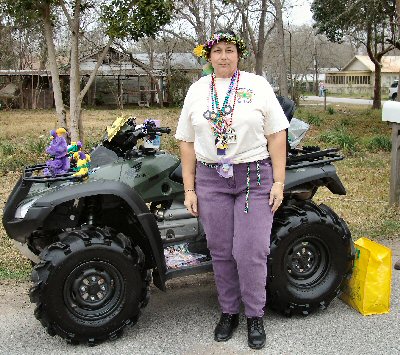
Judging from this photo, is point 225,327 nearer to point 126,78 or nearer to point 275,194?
point 275,194

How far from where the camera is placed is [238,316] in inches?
146

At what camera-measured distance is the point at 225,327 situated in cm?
357

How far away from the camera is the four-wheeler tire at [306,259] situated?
3.77 metres

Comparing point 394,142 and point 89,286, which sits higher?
point 394,142

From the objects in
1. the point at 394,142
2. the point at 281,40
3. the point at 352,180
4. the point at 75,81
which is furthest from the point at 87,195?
the point at 281,40

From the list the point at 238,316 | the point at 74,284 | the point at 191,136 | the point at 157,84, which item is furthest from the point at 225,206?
the point at 157,84

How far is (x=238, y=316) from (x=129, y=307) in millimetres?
743

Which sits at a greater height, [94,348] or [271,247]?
[271,247]

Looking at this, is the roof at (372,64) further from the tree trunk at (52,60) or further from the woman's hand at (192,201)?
the woman's hand at (192,201)

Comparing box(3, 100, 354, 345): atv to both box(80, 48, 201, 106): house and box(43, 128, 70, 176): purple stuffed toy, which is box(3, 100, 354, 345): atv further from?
box(80, 48, 201, 106): house

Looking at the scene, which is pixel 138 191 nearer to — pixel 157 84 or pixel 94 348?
pixel 94 348

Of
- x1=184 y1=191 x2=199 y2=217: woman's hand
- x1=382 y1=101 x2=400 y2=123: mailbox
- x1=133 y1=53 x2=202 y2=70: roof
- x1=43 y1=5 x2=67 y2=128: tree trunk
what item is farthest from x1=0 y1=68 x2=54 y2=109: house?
x1=184 y1=191 x2=199 y2=217: woman's hand

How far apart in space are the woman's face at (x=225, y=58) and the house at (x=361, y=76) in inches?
2433

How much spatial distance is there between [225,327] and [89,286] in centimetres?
91
